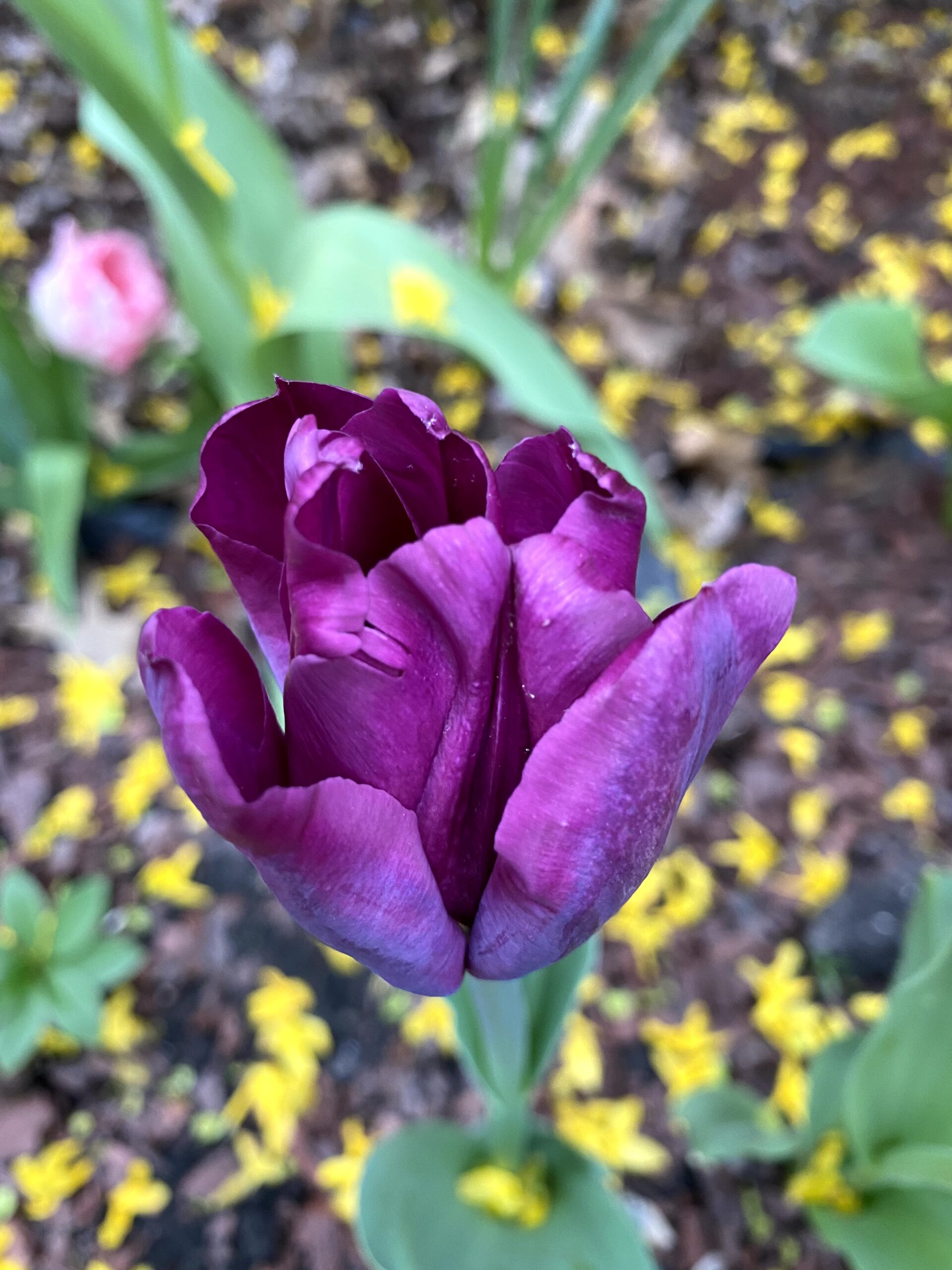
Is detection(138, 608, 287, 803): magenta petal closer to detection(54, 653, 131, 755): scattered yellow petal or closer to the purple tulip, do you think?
the purple tulip

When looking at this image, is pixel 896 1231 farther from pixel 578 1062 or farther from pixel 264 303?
pixel 264 303

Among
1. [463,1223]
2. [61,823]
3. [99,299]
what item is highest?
[99,299]

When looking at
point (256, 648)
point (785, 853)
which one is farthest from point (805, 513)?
point (256, 648)

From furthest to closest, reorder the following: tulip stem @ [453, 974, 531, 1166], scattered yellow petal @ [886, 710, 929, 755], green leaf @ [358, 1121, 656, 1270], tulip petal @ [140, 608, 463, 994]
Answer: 1. scattered yellow petal @ [886, 710, 929, 755]
2. green leaf @ [358, 1121, 656, 1270]
3. tulip stem @ [453, 974, 531, 1166]
4. tulip petal @ [140, 608, 463, 994]

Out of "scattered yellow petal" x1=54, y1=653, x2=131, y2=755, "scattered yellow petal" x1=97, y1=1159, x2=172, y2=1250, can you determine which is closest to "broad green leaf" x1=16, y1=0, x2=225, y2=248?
"scattered yellow petal" x1=54, y1=653, x2=131, y2=755

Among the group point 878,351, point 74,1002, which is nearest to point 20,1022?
point 74,1002

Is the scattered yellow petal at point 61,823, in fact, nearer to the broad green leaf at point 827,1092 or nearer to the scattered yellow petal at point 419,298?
the scattered yellow petal at point 419,298

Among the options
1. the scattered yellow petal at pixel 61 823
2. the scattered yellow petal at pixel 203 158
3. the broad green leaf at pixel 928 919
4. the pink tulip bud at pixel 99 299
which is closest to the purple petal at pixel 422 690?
the broad green leaf at pixel 928 919
